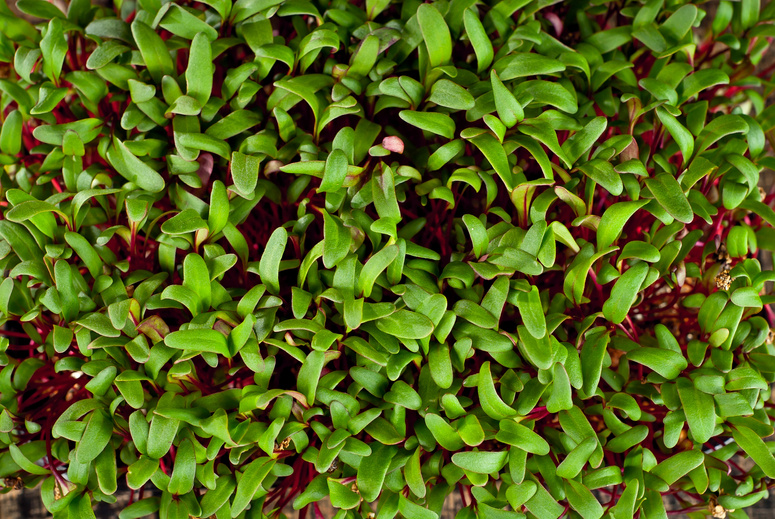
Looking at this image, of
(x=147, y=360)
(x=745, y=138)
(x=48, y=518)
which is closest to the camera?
(x=147, y=360)

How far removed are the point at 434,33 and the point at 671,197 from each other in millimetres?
316

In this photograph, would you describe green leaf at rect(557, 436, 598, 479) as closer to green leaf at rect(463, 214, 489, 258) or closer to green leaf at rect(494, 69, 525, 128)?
green leaf at rect(463, 214, 489, 258)

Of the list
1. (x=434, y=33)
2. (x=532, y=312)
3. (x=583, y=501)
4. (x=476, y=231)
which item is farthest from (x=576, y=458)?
(x=434, y=33)

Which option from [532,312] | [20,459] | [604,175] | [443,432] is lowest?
[20,459]

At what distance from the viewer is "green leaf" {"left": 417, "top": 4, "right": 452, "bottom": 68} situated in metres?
0.64

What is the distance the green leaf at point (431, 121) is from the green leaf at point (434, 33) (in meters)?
0.07

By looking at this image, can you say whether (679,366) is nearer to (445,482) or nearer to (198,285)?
(445,482)

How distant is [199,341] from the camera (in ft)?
1.94

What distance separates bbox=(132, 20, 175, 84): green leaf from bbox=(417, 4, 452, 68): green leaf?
0.30 meters

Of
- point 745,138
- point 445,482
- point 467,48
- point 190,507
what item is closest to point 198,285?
point 190,507

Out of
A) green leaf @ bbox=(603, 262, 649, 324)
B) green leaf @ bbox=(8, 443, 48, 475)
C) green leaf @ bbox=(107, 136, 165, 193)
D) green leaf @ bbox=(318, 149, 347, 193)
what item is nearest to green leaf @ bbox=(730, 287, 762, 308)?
green leaf @ bbox=(603, 262, 649, 324)

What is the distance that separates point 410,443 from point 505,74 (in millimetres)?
431

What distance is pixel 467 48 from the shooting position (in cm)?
79

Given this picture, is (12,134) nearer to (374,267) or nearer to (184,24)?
(184,24)
